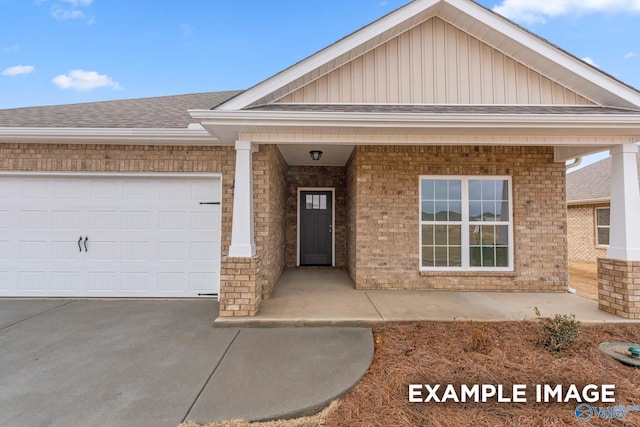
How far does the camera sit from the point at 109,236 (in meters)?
5.33

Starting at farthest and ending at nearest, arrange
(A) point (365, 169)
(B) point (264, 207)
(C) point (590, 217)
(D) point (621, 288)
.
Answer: (C) point (590, 217), (A) point (365, 169), (B) point (264, 207), (D) point (621, 288)

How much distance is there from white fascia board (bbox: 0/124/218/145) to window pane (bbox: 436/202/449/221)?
4.22m

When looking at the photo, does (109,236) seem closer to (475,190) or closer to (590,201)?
(475,190)

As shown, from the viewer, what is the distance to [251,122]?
13.3ft

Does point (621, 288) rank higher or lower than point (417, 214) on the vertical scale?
lower

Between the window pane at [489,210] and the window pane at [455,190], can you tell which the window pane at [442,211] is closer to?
the window pane at [455,190]

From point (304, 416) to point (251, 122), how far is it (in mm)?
3356

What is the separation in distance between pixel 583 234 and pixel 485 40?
1039cm

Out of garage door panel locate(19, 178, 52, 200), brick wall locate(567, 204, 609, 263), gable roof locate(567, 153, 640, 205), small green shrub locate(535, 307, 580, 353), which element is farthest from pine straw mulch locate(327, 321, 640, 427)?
gable roof locate(567, 153, 640, 205)

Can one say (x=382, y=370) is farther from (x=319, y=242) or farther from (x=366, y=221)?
(x=319, y=242)

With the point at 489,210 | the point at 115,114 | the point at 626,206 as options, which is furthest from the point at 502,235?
the point at 115,114

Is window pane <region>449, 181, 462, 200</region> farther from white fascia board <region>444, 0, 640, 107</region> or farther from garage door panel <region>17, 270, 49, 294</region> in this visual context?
garage door panel <region>17, 270, 49, 294</region>

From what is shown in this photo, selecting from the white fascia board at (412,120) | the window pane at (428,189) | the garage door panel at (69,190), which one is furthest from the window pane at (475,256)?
the garage door panel at (69,190)

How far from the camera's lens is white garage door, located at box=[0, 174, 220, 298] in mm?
5293
